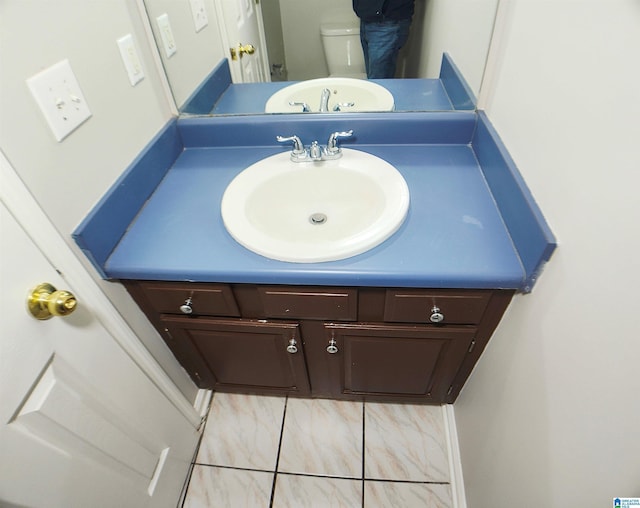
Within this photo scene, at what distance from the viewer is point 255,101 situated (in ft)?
3.59

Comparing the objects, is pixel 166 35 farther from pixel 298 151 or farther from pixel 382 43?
pixel 382 43

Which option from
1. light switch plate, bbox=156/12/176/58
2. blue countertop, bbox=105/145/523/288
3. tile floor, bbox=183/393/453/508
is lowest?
tile floor, bbox=183/393/453/508

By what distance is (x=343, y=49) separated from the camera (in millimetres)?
1019

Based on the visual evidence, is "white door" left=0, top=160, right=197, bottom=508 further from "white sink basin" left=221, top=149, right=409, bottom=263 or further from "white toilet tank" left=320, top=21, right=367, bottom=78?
"white toilet tank" left=320, top=21, right=367, bottom=78

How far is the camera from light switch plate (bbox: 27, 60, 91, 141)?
2.03ft

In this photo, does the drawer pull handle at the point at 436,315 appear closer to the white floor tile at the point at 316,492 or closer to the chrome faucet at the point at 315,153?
the chrome faucet at the point at 315,153

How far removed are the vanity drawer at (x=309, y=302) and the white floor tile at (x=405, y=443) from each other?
0.63m

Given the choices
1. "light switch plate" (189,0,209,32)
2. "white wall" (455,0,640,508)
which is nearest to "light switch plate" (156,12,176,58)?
"light switch plate" (189,0,209,32)


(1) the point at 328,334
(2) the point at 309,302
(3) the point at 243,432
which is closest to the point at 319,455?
(3) the point at 243,432

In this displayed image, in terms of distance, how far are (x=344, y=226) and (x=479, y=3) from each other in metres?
0.63

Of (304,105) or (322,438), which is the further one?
(322,438)

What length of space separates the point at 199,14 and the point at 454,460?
1613mm

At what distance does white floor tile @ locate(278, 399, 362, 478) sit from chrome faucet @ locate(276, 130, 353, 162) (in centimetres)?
91

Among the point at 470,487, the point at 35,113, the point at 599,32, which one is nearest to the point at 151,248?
the point at 35,113
